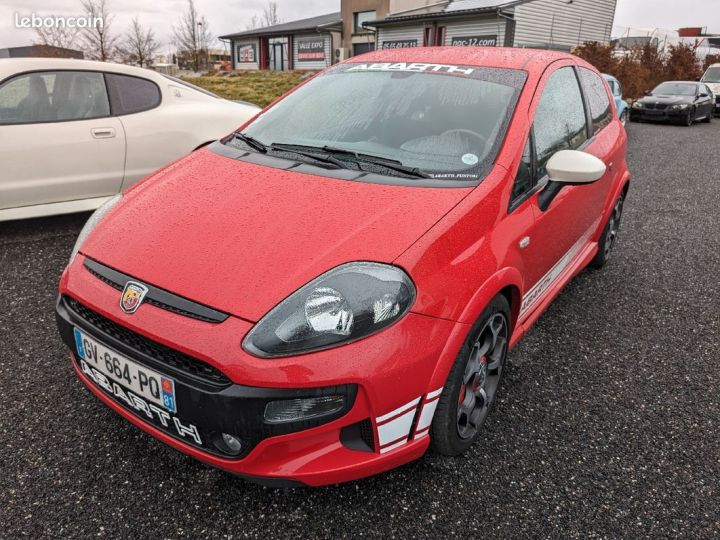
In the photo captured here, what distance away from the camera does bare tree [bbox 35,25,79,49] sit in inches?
693

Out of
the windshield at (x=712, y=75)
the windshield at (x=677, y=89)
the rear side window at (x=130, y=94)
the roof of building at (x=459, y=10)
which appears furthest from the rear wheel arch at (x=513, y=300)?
the roof of building at (x=459, y=10)

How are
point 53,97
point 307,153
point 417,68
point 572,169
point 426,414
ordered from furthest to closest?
1. point 53,97
2. point 417,68
3. point 307,153
4. point 572,169
5. point 426,414

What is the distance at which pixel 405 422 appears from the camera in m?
1.73

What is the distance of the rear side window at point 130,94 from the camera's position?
4465mm

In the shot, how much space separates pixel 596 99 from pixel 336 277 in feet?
8.82

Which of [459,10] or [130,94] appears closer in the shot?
[130,94]

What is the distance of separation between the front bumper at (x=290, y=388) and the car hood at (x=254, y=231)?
0.13 meters

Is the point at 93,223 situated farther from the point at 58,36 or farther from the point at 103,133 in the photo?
the point at 58,36

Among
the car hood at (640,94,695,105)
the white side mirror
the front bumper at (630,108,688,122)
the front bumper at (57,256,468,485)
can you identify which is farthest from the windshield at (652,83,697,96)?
the front bumper at (57,256,468,485)

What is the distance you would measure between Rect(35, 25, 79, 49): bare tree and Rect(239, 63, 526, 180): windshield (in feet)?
61.0

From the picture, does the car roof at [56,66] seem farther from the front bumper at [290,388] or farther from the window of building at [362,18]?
the window of building at [362,18]

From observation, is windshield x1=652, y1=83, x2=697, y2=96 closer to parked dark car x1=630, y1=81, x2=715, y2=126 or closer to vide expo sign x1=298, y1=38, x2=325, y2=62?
parked dark car x1=630, y1=81, x2=715, y2=126

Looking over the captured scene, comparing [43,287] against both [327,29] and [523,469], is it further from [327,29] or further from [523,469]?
[327,29]

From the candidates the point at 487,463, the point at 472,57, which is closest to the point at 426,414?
the point at 487,463
